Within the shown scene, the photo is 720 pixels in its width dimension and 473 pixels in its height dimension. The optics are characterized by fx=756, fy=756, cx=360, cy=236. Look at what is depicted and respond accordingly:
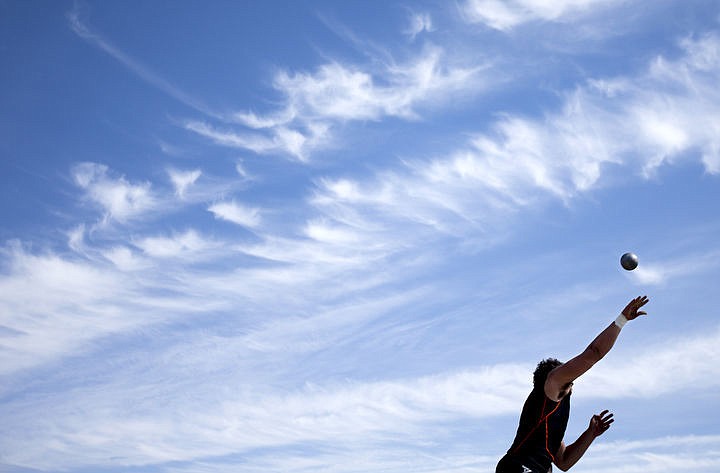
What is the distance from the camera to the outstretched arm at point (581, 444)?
10664mm

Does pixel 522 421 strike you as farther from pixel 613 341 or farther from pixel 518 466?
pixel 613 341

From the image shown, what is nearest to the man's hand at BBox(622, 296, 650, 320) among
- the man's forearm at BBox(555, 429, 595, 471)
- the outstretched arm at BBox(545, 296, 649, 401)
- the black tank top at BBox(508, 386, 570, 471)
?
the outstretched arm at BBox(545, 296, 649, 401)

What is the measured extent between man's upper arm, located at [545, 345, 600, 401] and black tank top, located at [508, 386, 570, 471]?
233 millimetres

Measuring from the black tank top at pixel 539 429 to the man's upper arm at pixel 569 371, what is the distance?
233 millimetres

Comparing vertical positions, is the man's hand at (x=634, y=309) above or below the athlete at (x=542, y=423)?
above

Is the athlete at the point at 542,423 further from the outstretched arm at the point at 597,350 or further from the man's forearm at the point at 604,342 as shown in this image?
the man's forearm at the point at 604,342

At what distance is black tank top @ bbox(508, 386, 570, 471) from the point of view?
9.37m

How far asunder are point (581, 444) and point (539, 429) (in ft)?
5.96

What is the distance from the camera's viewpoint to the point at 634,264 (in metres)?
11.2

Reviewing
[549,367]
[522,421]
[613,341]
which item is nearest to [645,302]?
[613,341]

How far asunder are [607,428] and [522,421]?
7.48ft

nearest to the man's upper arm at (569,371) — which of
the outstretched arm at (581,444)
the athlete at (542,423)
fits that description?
the athlete at (542,423)

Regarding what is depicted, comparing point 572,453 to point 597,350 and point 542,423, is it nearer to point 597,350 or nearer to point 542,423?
point 542,423

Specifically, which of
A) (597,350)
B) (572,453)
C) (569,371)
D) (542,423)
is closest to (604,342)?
(597,350)
